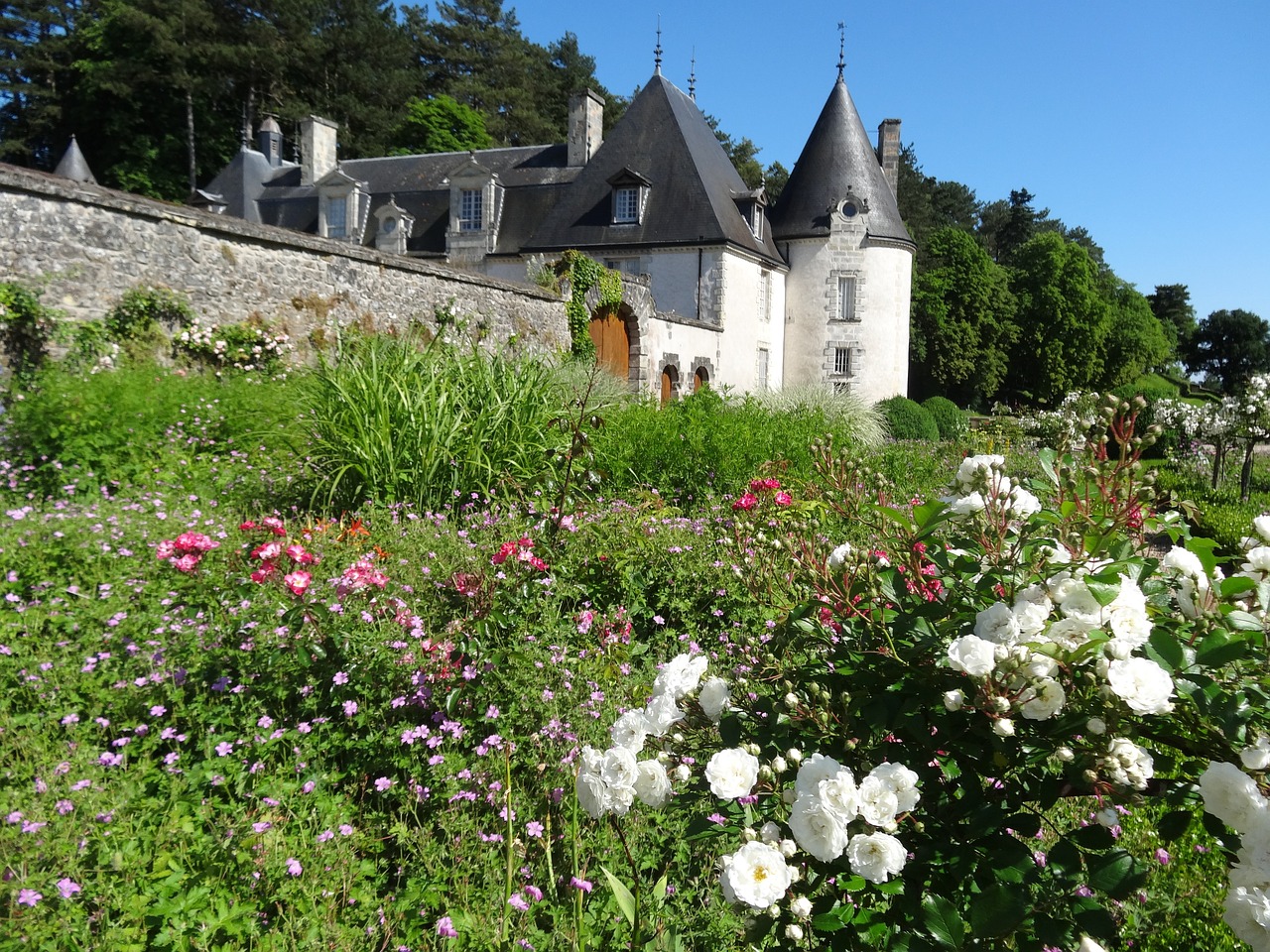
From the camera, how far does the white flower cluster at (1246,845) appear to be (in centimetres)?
103

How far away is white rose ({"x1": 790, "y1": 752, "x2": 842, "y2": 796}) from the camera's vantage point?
120cm

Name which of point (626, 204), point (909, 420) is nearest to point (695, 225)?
point (626, 204)

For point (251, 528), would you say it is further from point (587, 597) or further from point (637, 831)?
point (637, 831)

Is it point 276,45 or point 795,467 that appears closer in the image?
point 795,467

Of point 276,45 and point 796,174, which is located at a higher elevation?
point 276,45

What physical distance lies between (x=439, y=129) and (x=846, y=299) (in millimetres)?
18205

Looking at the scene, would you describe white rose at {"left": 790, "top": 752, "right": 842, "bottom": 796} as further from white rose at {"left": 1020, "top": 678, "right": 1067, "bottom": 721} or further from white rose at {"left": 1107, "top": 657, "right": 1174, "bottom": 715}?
white rose at {"left": 1107, "top": 657, "right": 1174, "bottom": 715}

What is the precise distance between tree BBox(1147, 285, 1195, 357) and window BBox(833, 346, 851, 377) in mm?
46478

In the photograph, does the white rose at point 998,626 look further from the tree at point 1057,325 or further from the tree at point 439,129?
the tree at point 1057,325

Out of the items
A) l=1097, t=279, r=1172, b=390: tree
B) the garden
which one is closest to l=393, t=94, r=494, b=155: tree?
l=1097, t=279, r=1172, b=390: tree

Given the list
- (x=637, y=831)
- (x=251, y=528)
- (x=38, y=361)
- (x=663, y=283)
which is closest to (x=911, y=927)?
(x=637, y=831)

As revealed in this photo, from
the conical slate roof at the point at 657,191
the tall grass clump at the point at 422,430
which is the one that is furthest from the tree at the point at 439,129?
the tall grass clump at the point at 422,430

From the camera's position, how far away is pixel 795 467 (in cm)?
616

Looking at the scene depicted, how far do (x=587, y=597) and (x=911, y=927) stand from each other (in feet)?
7.95
